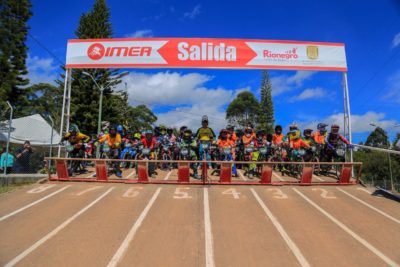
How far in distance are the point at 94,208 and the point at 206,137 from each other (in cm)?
530

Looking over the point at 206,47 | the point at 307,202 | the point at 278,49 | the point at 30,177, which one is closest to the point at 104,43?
the point at 206,47

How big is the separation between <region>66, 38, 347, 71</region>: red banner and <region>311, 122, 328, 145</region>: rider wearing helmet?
2.59 m

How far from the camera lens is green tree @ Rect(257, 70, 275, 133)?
4794 centimetres

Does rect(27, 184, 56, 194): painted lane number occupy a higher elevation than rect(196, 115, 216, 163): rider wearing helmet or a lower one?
lower

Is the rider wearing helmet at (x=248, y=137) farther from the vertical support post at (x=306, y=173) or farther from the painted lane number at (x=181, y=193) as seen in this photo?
the painted lane number at (x=181, y=193)

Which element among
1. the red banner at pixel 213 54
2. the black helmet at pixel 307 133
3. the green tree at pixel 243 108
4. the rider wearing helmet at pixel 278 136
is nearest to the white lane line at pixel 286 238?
the rider wearing helmet at pixel 278 136

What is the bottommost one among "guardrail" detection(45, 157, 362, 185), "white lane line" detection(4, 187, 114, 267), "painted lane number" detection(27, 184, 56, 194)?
"white lane line" detection(4, 187, 114, 267)

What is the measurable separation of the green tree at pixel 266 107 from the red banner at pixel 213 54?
3366 centimetres

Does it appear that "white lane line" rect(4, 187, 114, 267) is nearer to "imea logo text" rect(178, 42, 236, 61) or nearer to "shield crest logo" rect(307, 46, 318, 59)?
"imea logo text" rect(178, 42, 236, 61)

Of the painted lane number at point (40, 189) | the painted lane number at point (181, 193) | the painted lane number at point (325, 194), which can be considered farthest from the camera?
the painted lane number at point (40, 189)

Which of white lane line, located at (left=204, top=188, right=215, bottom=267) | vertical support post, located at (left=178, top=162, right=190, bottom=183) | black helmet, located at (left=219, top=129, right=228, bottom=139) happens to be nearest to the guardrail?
vertical support post, located at (left=178, top=162, right=190, bottom=183)

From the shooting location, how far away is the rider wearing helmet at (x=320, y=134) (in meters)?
12.1

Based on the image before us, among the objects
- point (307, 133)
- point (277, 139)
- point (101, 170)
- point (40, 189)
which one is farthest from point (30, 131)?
point (307, 133)

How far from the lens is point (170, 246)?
18.8 feet
